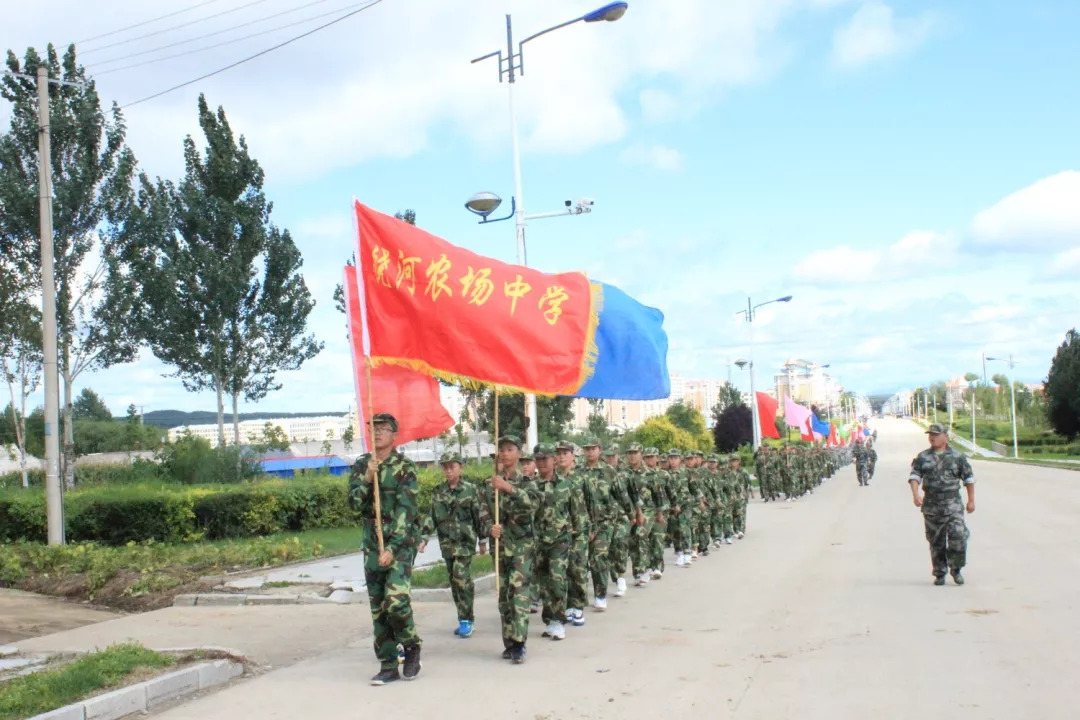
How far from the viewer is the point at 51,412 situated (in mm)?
15180

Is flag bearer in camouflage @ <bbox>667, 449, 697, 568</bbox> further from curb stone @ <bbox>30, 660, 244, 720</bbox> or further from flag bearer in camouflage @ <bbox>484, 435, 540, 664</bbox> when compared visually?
curb stone @ <bbox>30, 660, 244, 720</bbox>

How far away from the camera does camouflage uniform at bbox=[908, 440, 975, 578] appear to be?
1054cm

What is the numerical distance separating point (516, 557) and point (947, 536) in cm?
540

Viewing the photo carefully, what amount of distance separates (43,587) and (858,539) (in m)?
12.3

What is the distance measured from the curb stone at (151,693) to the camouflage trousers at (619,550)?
4.56m

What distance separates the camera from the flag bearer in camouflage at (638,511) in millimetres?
11531

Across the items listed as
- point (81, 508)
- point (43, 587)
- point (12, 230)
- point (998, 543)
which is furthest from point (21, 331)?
point (998, 543)

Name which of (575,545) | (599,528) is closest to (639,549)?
(599,528)

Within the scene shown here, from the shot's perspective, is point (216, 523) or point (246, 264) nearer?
point (216, 523)

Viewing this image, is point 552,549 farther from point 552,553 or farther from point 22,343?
point 22,343

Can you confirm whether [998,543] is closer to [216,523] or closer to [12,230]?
[216,523]

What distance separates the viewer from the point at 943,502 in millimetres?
10703

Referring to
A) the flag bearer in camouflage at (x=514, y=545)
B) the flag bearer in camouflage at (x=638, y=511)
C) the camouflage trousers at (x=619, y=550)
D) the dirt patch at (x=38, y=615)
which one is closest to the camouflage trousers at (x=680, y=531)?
the flag bearer in camouflage at (x=638, y=511)

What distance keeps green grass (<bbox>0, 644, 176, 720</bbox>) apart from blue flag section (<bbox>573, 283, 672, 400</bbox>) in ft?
15.9
